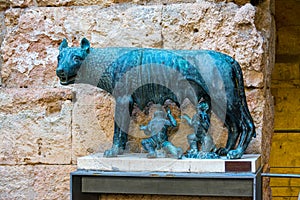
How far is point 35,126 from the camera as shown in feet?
7.21

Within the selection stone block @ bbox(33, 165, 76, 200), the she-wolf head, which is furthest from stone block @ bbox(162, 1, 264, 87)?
stone block @ bbox(33, 165, 76, 200)

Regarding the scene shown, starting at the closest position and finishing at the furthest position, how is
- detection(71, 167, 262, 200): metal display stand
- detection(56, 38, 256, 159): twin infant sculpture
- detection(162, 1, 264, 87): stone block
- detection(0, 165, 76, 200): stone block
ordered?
detection(71, 167, 262, 200): metal display stand
detection(56, 38, 256, 159): twin infant sculpture
detection(162, 1, 264, 87): stone block
detection(0, 165, 76, 200): stone block

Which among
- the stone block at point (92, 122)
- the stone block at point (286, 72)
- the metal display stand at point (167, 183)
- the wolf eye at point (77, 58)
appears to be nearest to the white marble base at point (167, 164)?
the metal display stand at point (167, 183)

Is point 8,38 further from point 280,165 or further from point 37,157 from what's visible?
point 280,165

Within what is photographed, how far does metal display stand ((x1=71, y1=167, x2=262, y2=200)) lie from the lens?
69.7 inches

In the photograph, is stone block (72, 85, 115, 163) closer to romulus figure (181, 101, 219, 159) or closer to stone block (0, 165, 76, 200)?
stone block (0, 165, 76, 200)

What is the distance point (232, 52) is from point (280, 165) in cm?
195

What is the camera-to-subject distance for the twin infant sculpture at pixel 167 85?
1.87 m

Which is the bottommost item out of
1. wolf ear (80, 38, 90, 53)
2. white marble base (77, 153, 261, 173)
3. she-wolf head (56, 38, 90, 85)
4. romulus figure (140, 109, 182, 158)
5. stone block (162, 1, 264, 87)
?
white marble base (77, 153, 261, 173)

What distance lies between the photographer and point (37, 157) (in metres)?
2.19

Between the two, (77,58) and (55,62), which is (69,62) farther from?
(55,62)

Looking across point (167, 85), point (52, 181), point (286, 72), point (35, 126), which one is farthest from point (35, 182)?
point (286, 72)

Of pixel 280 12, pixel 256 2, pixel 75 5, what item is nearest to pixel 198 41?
pixel 256 2

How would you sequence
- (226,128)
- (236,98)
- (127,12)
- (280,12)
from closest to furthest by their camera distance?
(236,98)
(226,128)
(127,12)
(280,12)
